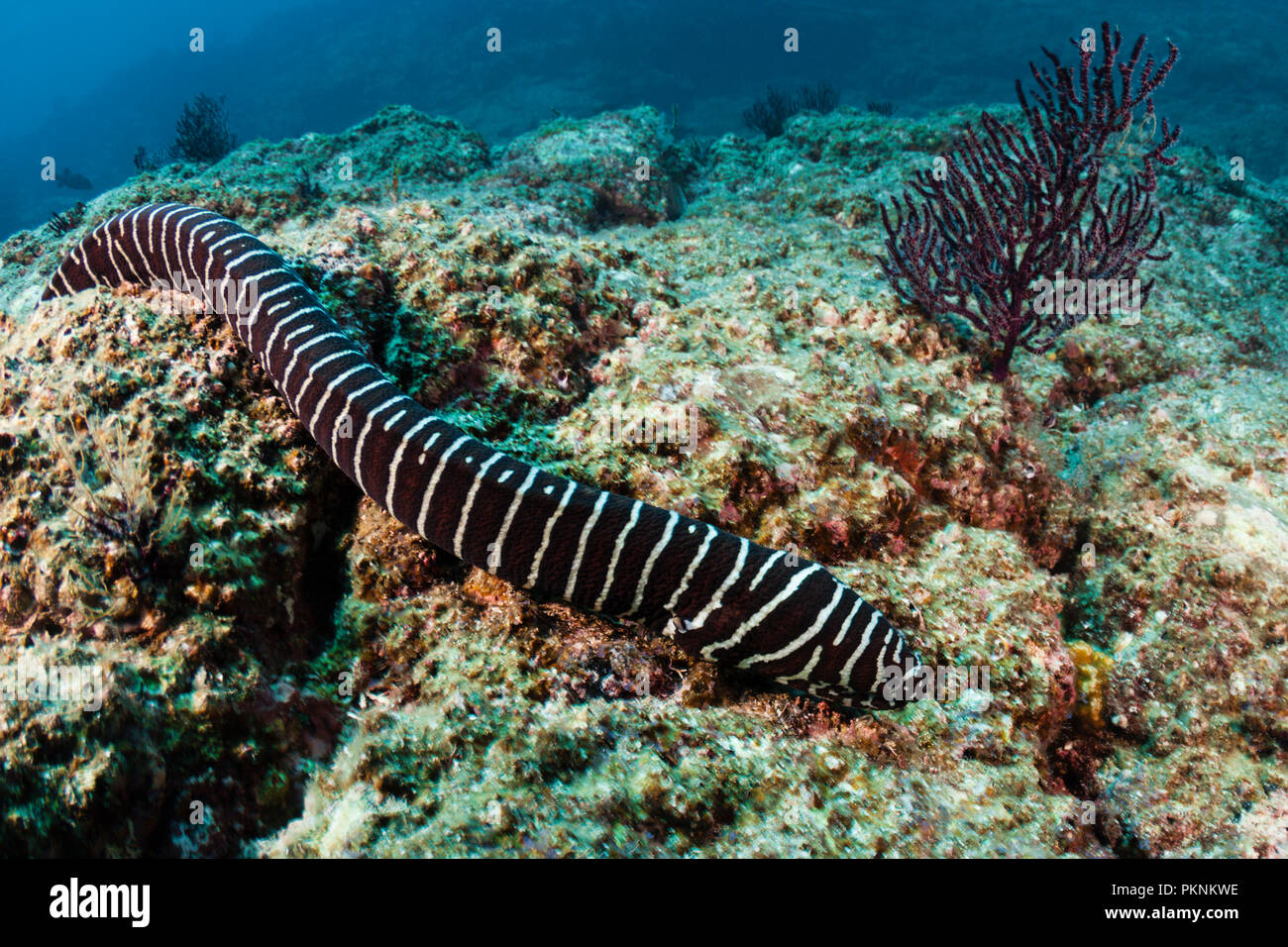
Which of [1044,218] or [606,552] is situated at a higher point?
[1044,218]

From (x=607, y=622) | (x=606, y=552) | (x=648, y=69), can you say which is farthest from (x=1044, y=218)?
(x=648, y=69)

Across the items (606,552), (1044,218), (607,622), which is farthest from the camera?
(1044,218)

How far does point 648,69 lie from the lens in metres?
33.3

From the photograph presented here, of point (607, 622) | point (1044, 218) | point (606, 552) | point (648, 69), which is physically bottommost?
point (607, 622)

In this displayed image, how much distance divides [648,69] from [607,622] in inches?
1465

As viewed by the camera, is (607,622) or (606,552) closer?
(606,552)

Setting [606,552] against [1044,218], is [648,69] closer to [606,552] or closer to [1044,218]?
[1044,218]

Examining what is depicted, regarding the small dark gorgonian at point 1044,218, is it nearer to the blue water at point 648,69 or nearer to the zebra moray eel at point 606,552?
the zebra moray eel at point 606,552

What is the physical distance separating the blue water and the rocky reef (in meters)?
19.3

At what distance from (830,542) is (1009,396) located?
8.50ft

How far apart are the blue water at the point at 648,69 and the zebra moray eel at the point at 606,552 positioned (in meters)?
21.5

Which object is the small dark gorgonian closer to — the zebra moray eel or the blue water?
the zebra moray eel

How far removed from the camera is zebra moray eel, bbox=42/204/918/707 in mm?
3139
